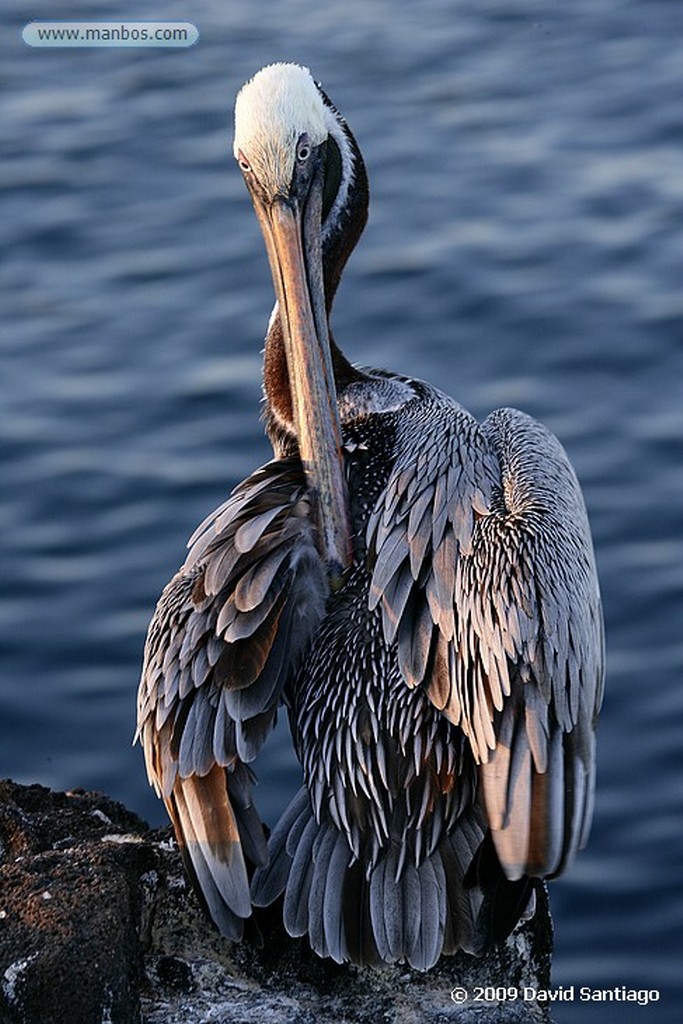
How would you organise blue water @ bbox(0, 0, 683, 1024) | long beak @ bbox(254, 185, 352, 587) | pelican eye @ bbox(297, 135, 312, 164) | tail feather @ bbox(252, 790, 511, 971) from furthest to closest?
blue water @ bbox(0, 0, 683, 1024) → pelican eye @ bbox(297, 135, 312, 164) → long beak @ bbox(254, 185, 352, 587) → tail feather @ bbox(252, 790, 511, 971)

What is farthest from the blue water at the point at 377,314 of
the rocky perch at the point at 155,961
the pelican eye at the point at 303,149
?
the pelican eye at the point at 303,149

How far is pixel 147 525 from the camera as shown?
663cm

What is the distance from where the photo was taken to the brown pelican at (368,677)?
3.97 meters

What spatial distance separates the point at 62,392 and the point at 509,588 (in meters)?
3.69

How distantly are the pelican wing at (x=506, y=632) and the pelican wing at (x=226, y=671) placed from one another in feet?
0.69

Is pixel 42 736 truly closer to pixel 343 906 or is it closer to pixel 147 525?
pixel 147 525

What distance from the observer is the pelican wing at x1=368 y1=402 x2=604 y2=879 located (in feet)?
13.0

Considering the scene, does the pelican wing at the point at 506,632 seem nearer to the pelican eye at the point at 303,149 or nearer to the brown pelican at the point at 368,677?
the brown pelican at the point at 368,677

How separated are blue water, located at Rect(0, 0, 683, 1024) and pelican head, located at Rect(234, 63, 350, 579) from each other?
4.73 ft

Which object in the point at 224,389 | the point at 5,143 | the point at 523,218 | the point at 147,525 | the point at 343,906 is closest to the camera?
the point at 343,906

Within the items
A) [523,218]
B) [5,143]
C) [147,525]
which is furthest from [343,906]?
[5,143]

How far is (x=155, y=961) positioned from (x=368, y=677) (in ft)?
2.57

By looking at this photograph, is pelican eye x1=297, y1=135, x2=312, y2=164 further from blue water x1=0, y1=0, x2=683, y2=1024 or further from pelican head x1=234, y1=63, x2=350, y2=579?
blue water x1=0, y1=0, x2=683, y2=1024

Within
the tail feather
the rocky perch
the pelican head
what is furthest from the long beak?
the rocky perch
